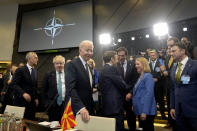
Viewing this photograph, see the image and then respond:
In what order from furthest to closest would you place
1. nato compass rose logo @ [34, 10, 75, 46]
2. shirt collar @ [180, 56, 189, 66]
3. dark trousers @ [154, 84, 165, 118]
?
nato compass rose logo @ [34, 10, 75, 46], dark trousers @ [154, 84, 165, 118], shirt collar @ [180, 56, 189, 66]

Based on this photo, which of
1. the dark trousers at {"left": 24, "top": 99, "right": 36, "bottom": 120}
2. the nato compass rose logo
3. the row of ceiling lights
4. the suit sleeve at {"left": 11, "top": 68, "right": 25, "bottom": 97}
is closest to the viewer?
the suit sleeve at {"left": 11, "top": 68, "right": 25, "bottom": 97}

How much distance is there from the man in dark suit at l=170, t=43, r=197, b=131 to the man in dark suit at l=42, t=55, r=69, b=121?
65.8 inches

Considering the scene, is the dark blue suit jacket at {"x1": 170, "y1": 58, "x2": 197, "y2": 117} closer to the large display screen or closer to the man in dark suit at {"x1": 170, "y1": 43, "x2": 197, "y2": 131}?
the man in dark suit at {"x1": 170, "y1": 43, "x2": 197, "y2": 131}

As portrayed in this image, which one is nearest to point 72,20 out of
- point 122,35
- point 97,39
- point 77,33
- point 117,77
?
point 77,33

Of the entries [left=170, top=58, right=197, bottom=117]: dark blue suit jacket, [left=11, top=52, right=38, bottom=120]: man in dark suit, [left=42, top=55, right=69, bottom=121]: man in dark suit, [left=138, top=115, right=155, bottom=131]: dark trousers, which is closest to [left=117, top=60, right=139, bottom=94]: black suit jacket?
[left=138, top=115, right=155, bottom=131]: dark trousers

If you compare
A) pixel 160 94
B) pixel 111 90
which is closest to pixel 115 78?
pixel 111 90

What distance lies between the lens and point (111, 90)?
2.27 meters

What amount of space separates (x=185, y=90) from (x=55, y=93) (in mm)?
1891

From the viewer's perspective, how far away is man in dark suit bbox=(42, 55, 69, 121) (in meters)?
2.65

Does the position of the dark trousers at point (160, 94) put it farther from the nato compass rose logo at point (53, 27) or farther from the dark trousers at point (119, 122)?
the nato compass rose logo at point (53, 27)

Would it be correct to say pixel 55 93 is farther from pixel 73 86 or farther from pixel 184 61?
pixel 184 61

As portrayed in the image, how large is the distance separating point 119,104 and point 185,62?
1.02m

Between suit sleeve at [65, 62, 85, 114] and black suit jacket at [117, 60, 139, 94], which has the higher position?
black suit jacket at [117, 60, 139, 94]

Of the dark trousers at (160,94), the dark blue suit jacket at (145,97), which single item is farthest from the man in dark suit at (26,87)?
the dark trousers at (160,94)
